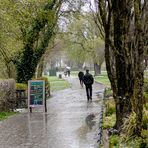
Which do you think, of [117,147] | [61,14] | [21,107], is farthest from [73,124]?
[61,14]

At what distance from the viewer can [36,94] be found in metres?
20.0

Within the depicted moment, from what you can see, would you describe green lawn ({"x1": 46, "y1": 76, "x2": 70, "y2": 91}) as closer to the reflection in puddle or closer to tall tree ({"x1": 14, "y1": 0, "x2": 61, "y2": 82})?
tall tree ({"x1": 14, "y1": 0, "x2": 61, "y2": 82})

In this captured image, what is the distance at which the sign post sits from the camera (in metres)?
20.0

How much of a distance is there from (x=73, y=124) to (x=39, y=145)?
4.04 metres

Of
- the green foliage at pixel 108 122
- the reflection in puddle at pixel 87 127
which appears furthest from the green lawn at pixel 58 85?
the green foliage at pixel 108 122

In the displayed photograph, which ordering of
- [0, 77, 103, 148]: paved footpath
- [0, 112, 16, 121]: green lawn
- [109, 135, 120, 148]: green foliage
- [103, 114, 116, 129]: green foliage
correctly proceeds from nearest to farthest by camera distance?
[109, 135, 120, 148]: green foliage < [0, 77, 103, 148]: paved footpath < [103, 114, 116, 129]: green foliage < [0, 112, 16, 121]: green lawn

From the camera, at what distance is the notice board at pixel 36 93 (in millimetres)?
19969

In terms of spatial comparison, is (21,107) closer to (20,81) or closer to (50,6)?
(20,81)

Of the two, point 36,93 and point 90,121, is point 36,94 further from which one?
point 90,121

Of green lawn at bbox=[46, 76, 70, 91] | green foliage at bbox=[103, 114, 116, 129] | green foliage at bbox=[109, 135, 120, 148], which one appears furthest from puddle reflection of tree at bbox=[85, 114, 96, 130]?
green lawn at bbox=[46, 76, 70, 91]

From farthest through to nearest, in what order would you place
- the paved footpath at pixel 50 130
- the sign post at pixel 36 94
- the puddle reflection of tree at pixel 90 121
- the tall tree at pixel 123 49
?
the sign post at pixel 36 94 < the puddle reflection of tree at pixel 90 121 < the tall tree at pixel 123 49 < the paved footpath at pixel 50 130

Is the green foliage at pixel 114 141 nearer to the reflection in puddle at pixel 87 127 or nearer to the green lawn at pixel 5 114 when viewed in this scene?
the reflection in puddle at pixel 87 127

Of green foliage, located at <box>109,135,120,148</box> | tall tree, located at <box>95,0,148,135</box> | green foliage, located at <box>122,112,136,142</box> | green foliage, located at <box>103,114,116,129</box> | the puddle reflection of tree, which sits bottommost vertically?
the puddle reflection of tree

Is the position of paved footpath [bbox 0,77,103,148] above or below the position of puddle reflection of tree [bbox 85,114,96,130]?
below
